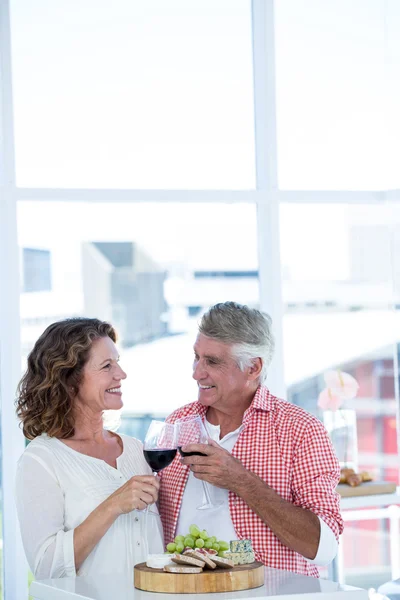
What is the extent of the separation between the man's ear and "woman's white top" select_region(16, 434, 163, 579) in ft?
1.81

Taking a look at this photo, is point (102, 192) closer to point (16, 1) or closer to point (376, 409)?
point (16, 1)

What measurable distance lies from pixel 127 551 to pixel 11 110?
239 cm

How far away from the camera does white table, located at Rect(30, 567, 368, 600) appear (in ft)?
7.49

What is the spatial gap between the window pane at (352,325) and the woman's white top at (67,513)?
2.19m

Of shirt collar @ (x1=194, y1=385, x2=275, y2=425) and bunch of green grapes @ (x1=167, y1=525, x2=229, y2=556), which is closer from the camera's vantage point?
bunch of green grapes @ (x1=167, y1=525, x2=229, y2=556)

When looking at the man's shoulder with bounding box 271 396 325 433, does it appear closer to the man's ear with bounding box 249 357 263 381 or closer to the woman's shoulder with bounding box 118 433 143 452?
the man's ear with bounding box 249 357 263 381

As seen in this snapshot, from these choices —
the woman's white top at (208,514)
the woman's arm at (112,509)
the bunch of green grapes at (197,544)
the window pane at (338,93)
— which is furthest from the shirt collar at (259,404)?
the window pane at (338,93)

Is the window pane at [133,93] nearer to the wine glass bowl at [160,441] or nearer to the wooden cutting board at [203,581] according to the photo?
the wine glass bowl at [160,441]

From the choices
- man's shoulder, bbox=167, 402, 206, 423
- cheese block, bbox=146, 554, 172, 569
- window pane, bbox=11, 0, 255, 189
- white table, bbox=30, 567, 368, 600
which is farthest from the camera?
window pane, bbox=11, 0, 255, 189

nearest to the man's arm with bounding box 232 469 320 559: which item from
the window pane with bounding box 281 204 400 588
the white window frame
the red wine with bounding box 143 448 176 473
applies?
the red wine with bounding box 143 448 176 473

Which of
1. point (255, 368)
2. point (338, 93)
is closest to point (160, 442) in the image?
point (255, 368)

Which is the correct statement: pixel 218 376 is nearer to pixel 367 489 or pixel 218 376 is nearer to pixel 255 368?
pixel 255 368

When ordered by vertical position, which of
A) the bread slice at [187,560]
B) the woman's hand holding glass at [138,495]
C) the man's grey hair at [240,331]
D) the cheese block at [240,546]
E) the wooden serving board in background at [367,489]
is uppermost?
the man's grey hair at [240,331]

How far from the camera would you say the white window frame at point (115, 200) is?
4.32 meters
